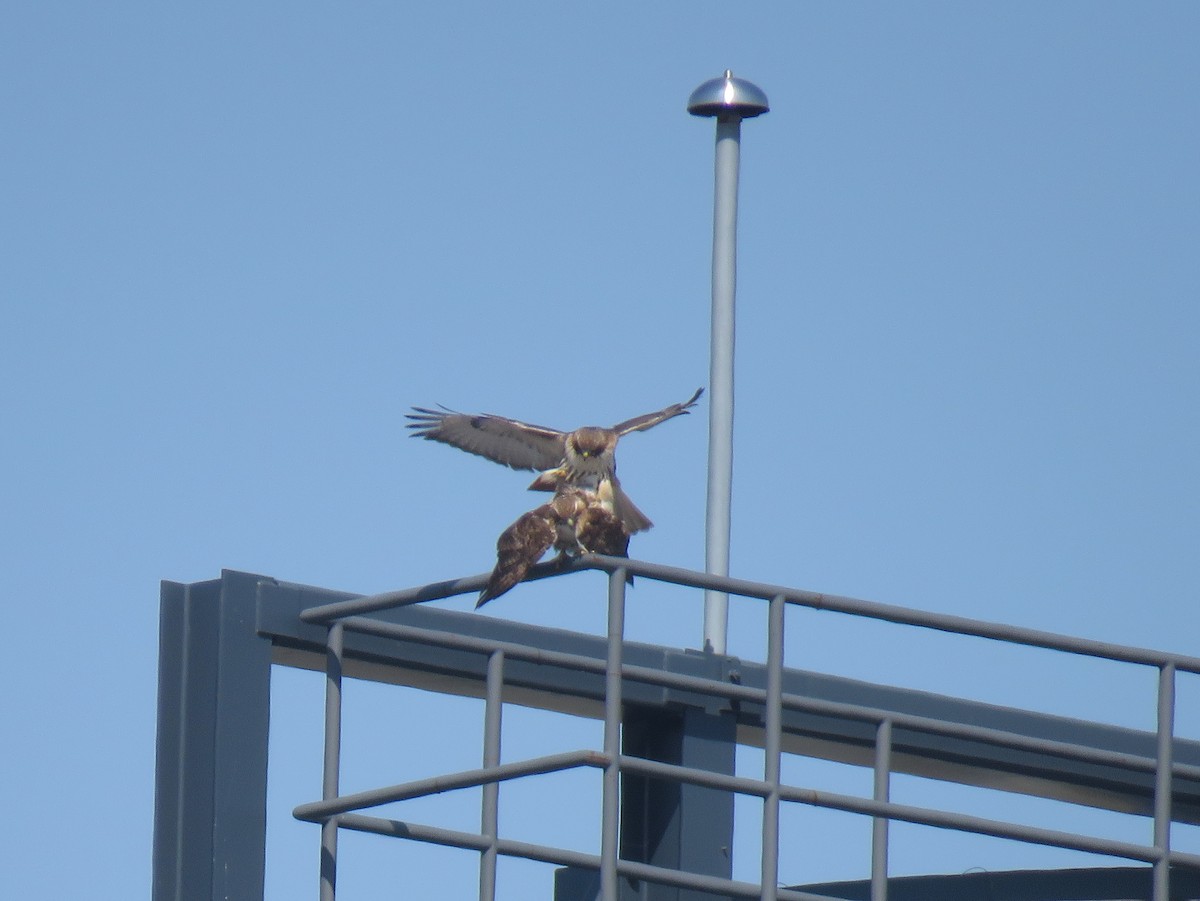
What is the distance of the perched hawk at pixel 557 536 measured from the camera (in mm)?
8781

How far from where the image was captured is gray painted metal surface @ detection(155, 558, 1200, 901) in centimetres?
795

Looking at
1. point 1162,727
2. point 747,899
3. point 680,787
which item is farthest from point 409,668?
point 1162,727

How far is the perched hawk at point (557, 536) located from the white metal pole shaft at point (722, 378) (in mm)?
717

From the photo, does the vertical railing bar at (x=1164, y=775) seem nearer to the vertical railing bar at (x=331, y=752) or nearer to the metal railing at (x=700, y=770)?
the metal railing at (x=700, y=770)

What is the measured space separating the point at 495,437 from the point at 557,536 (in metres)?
3.02

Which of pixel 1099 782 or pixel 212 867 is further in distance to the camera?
pixel 1099 782

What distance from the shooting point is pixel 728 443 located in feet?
38.9

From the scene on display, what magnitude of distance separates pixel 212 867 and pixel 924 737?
11.2 feet

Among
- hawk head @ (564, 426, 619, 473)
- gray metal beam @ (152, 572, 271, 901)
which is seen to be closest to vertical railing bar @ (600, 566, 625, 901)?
gray metal beam @ (152, 572, 271, 901)

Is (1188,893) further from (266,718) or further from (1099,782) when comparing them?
(266,718)

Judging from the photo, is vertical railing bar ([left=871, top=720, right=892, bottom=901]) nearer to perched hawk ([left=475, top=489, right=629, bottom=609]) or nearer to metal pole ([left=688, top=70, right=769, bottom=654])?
perched hawk ([left=475, top=489, right=629, bottom=609])

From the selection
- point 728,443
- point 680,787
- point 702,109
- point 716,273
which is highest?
point 702,109

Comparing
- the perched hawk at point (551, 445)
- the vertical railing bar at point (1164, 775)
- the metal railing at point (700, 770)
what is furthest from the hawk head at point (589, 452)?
the vertical railing bar at point (1164, 775)

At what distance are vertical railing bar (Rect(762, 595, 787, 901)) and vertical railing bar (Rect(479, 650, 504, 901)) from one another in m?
0.91
